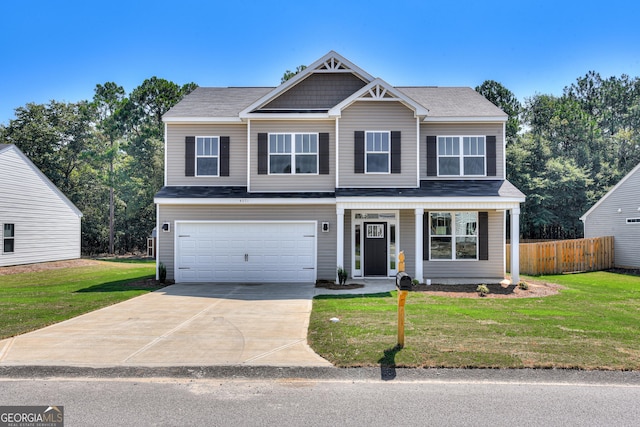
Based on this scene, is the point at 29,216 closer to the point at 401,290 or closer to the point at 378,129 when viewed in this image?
the point at 378,129

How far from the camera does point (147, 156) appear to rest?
36.8 m

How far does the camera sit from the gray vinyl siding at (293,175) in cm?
1606

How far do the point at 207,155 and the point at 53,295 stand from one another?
7011 mm

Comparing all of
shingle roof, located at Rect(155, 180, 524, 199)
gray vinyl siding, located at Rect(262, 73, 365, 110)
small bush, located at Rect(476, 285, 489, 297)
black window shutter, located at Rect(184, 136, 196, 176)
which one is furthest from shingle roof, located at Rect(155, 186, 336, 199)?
small bush, located at Rect(476, 285, 489, 297)

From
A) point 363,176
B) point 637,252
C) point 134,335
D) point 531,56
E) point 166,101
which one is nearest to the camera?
point 134,335

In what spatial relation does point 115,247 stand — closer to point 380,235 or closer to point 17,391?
point 380,235

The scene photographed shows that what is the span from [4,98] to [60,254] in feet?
65.4

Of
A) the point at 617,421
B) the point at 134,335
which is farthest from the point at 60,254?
the point at 617,421

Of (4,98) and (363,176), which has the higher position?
(4,98)

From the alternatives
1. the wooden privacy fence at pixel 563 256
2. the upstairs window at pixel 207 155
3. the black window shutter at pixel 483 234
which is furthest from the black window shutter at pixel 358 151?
the wooden privacy fence at pixel 563 256

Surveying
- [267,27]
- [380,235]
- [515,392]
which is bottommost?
[515,392]

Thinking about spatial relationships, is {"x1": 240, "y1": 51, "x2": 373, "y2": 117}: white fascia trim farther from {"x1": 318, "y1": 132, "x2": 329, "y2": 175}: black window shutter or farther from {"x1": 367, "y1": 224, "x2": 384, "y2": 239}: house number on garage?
{"x1": 367, "y1": 224, "x2": 384, "y2": 239}: house number on garage

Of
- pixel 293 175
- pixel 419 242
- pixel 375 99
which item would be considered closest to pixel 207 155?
pixel 293 175

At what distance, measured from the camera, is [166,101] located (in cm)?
3906
